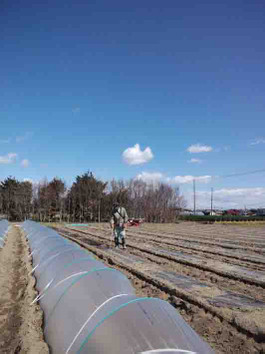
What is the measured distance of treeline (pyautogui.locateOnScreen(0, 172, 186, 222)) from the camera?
44375mm

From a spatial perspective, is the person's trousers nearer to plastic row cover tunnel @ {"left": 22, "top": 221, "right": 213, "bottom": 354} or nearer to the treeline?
plastic row cover tunnel @ {"left": 22, "top": 221, "right": 213, "bottom": 354}

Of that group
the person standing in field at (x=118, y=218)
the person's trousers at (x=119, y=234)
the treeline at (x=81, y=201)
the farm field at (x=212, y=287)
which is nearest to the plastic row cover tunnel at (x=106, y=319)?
the farm field at (x=212, y=287)

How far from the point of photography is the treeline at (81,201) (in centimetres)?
4438

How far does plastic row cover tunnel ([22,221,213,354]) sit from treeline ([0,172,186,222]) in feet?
126

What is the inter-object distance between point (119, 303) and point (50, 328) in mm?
1438

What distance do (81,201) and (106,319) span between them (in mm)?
42474

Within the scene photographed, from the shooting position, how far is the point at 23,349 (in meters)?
3.77

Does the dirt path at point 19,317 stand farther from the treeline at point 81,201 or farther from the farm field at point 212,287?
the treeline at point 81,201

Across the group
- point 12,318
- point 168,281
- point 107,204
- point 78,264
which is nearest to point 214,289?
point 168,281

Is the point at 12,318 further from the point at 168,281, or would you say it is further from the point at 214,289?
the point at 214,289

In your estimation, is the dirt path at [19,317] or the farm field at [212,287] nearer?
the dirt path at [19,317]

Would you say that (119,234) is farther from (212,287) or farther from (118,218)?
(212,287)

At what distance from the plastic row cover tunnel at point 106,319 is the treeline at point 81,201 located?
126 ft

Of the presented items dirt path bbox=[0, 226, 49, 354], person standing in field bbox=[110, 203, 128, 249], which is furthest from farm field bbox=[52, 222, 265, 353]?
dirt path bbox=[0, 226, 49, 354]
